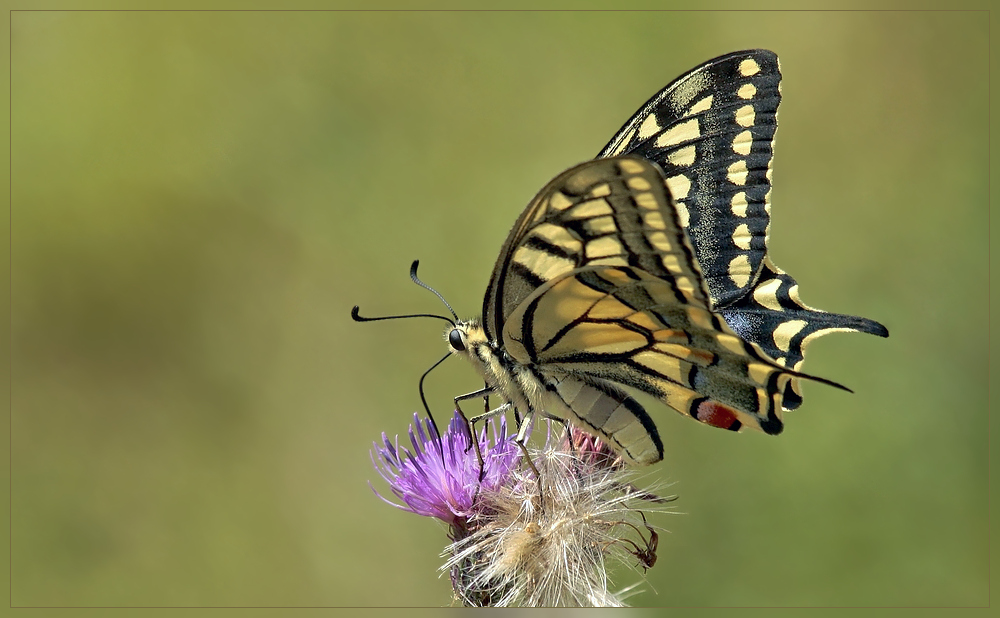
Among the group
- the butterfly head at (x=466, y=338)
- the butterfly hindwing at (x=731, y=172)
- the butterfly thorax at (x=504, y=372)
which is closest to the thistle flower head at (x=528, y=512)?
the butterfly thorax at (x=504, y=372)

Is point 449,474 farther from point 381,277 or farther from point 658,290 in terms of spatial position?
point 381,277

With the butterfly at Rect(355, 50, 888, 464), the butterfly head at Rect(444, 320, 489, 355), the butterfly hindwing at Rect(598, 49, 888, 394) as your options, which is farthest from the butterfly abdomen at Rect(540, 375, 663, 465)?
the butterfly hindwing at Rect(598, 49, 888, 394)

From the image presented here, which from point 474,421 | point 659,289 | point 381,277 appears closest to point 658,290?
point 659,289

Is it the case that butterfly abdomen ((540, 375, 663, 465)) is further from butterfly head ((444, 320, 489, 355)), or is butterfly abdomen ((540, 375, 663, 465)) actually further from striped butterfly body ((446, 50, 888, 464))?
butterfly head ((444, 320, 489, 355))

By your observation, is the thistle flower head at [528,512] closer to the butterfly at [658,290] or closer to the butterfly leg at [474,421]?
the butterfly leg at [474,421]

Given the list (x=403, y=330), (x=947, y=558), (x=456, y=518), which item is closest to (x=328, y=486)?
(x=403, y=330)
